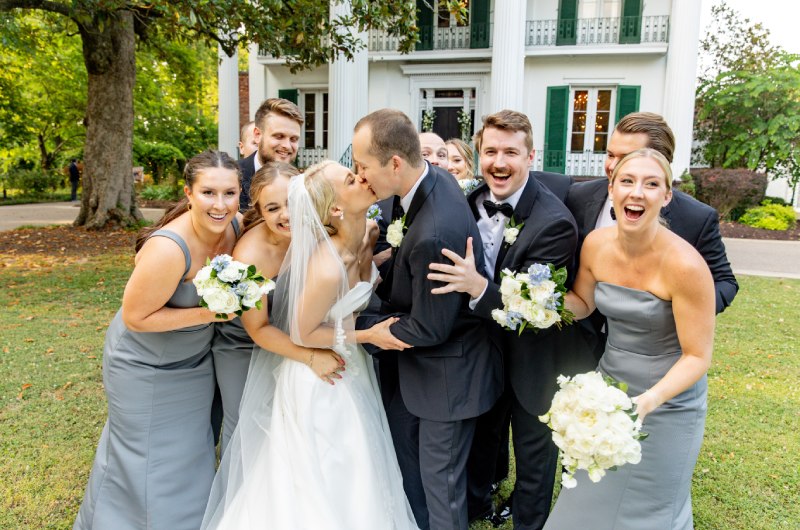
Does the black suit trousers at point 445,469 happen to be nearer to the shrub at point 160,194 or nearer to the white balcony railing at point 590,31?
the white balcony railing at point 590,31

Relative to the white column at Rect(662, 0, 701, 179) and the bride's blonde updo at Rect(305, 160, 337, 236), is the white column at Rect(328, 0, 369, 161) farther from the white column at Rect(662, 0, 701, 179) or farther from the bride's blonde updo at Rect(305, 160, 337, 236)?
the bride's blonde updo at Rect(305, 160, 337, 236)

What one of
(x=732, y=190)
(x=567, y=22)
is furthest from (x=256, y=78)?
(x=732, y=190)

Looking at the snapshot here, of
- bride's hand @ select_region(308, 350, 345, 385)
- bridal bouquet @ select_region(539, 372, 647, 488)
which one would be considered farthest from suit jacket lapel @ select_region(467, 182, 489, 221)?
bridal bouquet @ select_region(539, 372, 647, 488)

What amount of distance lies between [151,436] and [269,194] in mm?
1545

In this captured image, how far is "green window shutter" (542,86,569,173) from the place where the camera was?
1956cm

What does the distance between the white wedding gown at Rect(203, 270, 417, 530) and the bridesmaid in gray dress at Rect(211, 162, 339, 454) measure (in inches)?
6.8

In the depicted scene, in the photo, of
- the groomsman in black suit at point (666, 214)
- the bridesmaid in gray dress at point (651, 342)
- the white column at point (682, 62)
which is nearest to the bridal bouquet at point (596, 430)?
the bridesmaid in gray dress at point (651, 342)

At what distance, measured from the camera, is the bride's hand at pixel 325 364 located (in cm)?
321

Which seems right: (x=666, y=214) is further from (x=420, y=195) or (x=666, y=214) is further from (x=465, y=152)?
(x=465, y=152)

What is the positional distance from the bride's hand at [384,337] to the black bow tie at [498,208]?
819mm

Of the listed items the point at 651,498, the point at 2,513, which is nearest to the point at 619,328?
the point at 651,498

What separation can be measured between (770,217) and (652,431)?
1911 centimetres

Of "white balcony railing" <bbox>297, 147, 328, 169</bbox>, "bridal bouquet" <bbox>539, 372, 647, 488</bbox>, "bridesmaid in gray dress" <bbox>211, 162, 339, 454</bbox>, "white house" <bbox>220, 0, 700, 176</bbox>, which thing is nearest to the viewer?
"bridal bouquet" <bbox>539, 372, 647, 488</bbox>

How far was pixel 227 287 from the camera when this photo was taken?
2.80 metres
